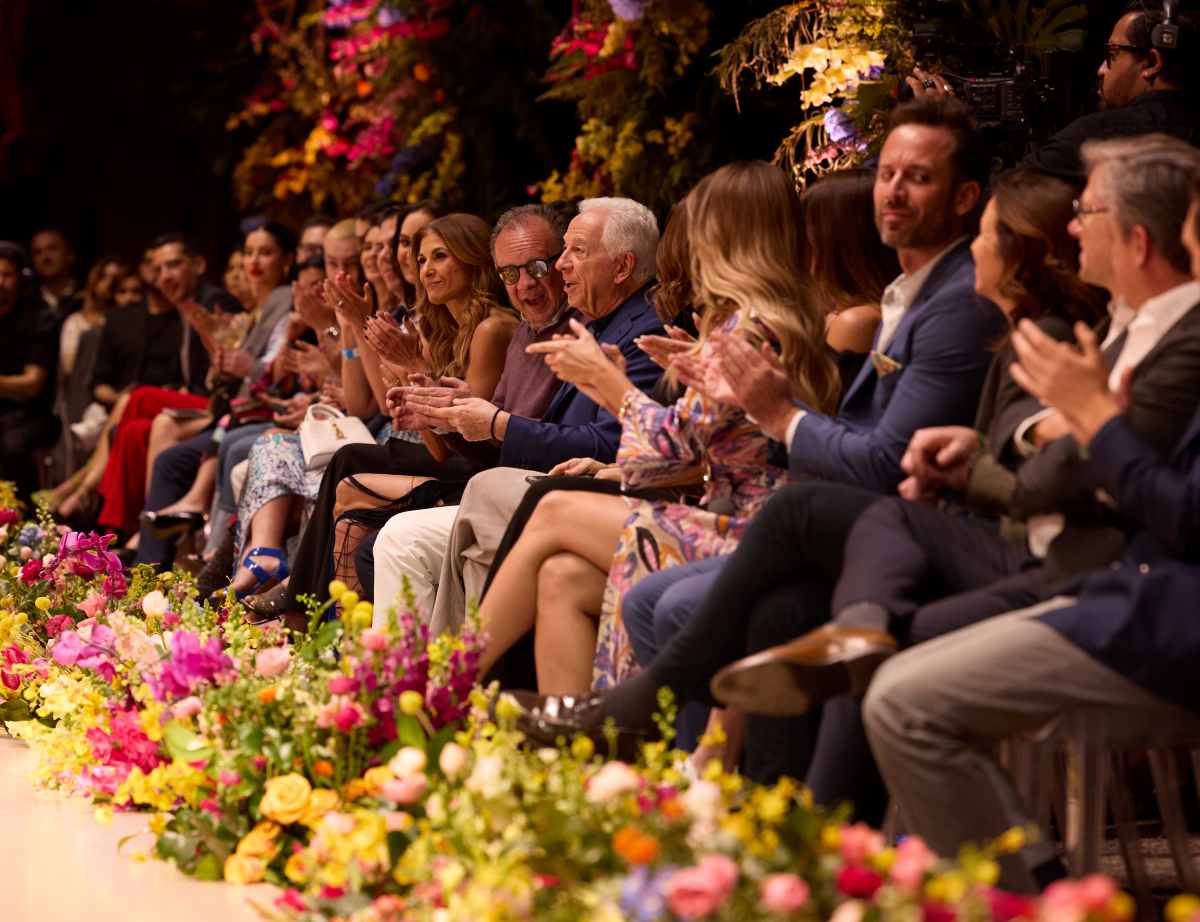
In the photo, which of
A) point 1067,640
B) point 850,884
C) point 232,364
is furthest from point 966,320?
point 232,364

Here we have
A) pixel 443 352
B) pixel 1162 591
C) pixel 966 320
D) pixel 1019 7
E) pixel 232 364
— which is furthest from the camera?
pixel 232 364

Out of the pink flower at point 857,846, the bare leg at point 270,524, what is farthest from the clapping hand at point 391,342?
the pink flower at point 857,846

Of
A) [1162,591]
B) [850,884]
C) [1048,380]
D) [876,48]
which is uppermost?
[876,48]

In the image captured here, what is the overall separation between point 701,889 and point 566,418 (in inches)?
98.9

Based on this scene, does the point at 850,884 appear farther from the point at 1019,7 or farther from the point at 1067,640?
the point at 1019,7

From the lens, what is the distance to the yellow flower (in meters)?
2.82

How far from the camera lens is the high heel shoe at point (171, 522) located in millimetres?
6230

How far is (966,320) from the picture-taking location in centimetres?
296

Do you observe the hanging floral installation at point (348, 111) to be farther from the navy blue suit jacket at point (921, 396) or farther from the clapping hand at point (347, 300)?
the navy blue suit jacket at point (921, 396)

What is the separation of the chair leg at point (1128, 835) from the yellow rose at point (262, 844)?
1289 mm

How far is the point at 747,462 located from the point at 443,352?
1943mm

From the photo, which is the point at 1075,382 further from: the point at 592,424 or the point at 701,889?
the point at 592,424

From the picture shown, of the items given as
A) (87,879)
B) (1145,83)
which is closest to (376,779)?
(87,879)

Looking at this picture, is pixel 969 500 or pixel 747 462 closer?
pixel 969 500
